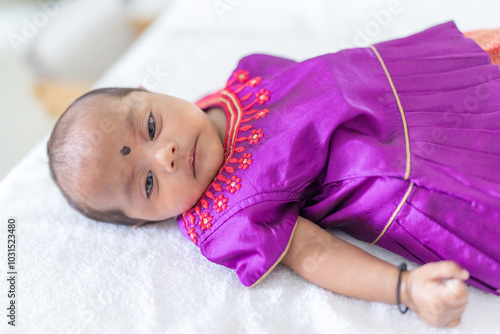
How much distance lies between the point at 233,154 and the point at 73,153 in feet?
1.08

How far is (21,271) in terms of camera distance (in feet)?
3.10

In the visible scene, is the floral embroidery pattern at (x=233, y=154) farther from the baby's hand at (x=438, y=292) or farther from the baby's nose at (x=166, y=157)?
the baby's hand at (x=438, y=292)

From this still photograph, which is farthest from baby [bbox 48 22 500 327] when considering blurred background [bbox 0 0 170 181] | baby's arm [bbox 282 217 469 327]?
blurred background [bbox 0 0 170 181]

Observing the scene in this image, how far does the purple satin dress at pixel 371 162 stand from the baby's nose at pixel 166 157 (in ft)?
0.34

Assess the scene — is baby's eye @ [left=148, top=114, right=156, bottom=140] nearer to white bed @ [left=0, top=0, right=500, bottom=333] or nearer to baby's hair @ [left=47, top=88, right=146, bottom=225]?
baby's hair @ [left=47, top=88, right=146, bottom=225]

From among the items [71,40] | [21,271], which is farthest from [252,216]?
Result: [71,40]

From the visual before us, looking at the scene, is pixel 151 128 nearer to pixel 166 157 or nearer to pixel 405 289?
pixel 166 157

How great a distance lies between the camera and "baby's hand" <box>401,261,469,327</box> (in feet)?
2.25

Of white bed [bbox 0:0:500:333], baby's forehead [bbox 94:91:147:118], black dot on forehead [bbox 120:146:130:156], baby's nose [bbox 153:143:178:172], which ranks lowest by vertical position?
white bed [bbox 0:0:500:333]

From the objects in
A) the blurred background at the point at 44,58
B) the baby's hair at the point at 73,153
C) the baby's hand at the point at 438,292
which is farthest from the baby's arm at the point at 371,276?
the blurred background at the point at 44,58

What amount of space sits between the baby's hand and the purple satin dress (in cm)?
9

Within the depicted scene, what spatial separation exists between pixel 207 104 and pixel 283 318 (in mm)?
555

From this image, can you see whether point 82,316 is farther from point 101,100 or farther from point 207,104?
point 207,104

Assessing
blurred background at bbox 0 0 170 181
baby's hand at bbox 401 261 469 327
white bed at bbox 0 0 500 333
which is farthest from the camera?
blurred background at bbox 0 0 170 181
